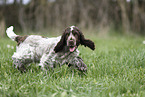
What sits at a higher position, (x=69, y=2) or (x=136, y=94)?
(x=69, y=2)

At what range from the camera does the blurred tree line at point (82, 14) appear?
377 inches

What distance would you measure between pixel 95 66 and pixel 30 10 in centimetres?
936

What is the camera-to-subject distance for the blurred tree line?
958 cm

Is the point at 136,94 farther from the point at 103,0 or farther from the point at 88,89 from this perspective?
the point at 103,0

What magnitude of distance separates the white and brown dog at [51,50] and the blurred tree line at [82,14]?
6.49 meters

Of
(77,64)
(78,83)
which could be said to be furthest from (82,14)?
(78,83)

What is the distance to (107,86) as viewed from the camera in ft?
7.49

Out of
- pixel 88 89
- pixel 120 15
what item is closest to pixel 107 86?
pixel 88 89

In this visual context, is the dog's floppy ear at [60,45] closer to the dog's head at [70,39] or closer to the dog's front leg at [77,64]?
the dog's head at [70,39]

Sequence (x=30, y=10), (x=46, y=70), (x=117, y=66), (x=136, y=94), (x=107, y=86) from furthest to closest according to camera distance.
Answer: (x=30, y=10), (x=117, y=66), (x=46, y=70), (x=107, y=86), (x=136, y=94)

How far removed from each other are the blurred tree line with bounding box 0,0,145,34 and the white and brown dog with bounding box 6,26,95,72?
6494mm

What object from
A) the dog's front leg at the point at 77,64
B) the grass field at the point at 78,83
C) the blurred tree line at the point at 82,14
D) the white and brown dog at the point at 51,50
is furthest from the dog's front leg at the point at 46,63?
the blurred tree line at the point at 82,14

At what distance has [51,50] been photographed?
2818mm

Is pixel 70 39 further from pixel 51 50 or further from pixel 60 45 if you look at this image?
pixel 51 50
